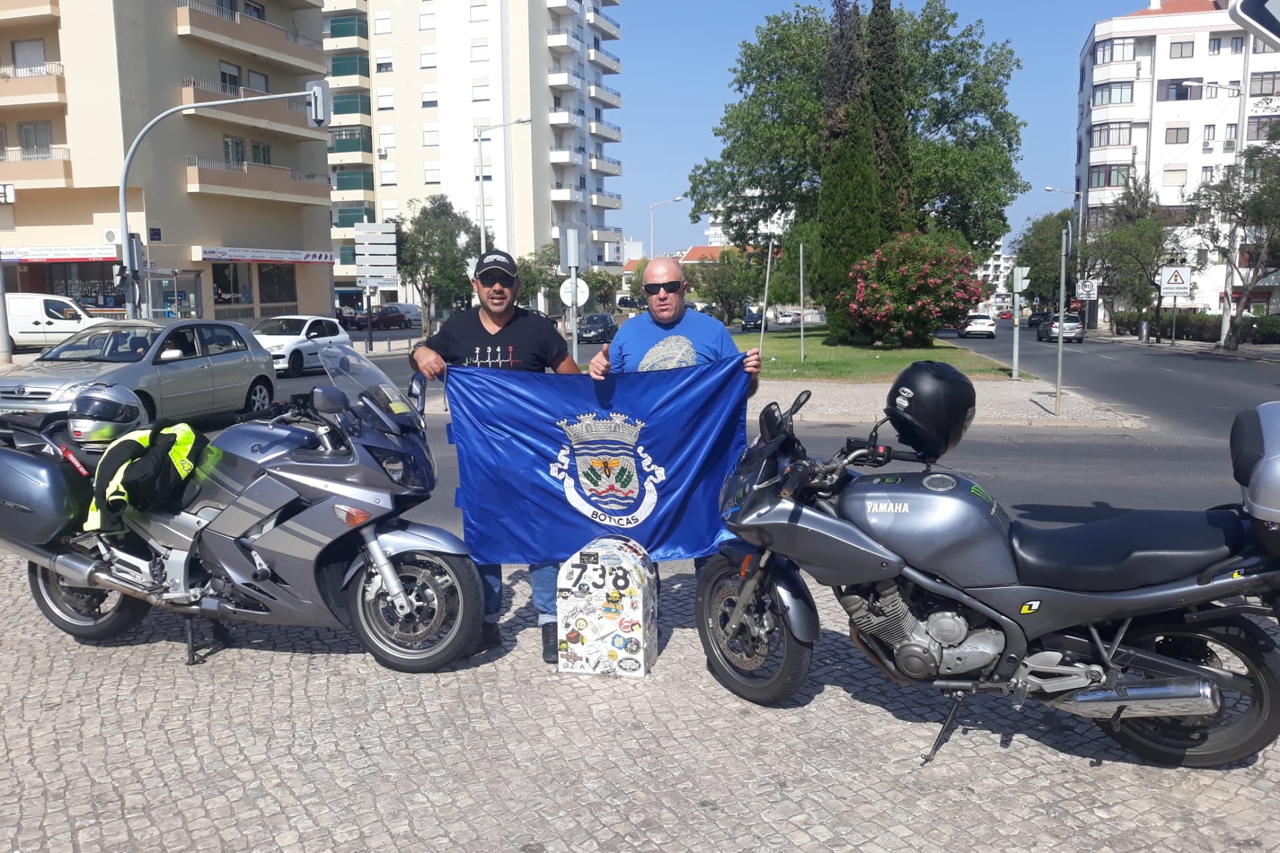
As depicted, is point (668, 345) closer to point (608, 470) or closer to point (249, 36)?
point (608, 470)

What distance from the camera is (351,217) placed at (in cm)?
7081

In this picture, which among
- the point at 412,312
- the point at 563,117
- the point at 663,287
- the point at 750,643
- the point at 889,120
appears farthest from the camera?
the point at 563,117

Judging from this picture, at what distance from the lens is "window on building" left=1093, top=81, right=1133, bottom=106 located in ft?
245

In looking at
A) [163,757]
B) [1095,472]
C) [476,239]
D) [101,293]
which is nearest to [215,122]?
[101,293]

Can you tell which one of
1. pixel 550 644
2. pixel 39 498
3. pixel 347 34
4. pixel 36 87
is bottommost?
pixel 550 644

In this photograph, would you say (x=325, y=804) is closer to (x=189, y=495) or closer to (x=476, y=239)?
(x=189, y=495)

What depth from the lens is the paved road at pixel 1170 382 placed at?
1645cm

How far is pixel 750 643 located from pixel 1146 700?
1.57m

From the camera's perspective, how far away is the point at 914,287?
32.7 meters

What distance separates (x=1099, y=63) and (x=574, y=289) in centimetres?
6945

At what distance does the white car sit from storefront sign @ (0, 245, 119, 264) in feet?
49.2

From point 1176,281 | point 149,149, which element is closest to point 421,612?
point 1176,281

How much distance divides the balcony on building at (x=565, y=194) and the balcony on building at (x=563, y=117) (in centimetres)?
446

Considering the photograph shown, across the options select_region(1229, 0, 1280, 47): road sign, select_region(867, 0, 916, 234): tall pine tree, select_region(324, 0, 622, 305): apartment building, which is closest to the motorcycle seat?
select_region(1229, 0, 1280, 47): road sign
